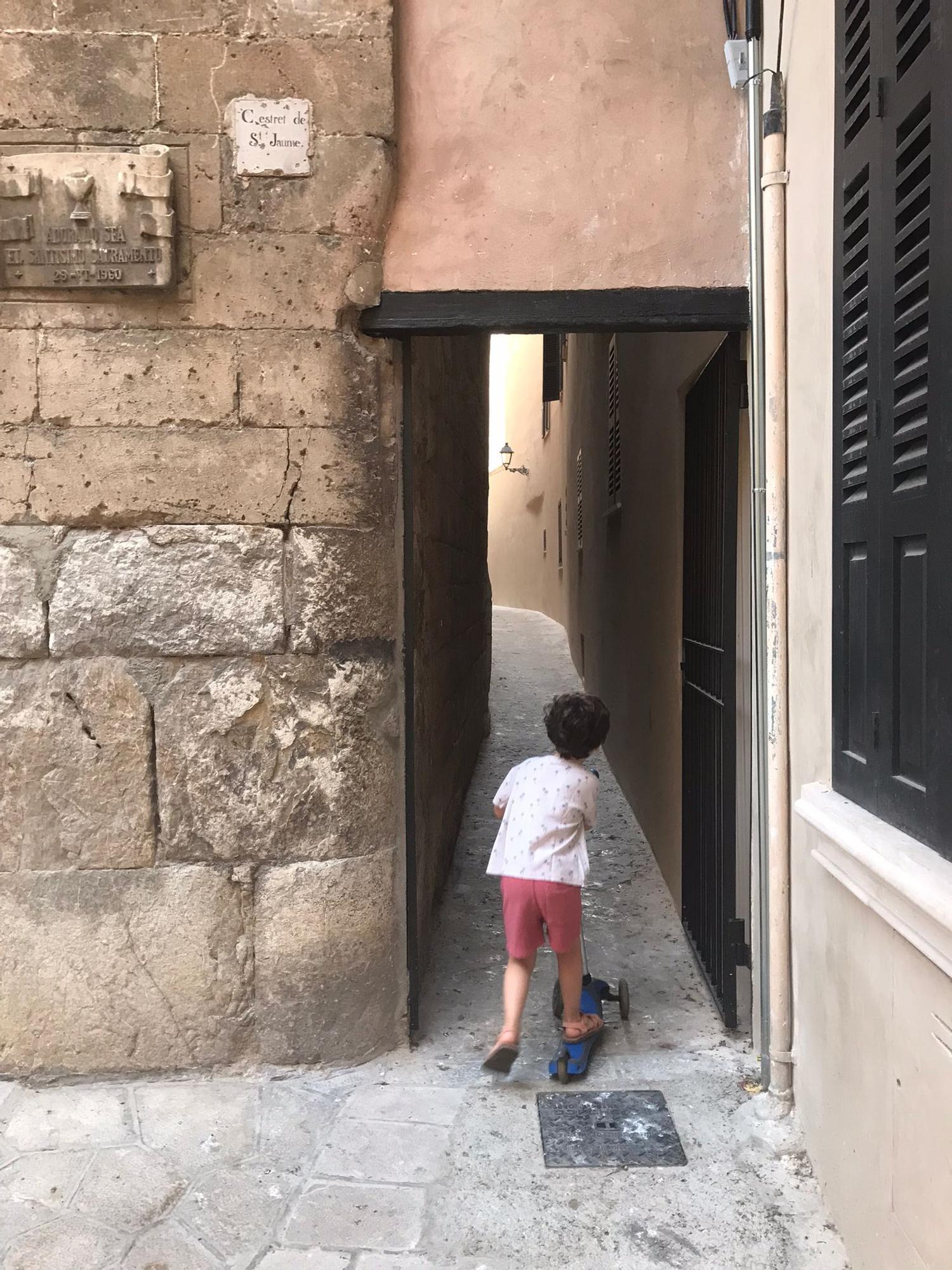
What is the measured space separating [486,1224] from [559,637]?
10934 millimetres

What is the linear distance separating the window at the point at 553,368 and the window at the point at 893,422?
955 cm

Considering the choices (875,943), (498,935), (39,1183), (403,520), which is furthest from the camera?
(498,935)

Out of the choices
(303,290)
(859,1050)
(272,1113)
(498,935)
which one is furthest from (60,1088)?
(303,290)

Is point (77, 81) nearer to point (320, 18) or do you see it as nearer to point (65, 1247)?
point (320, 18)

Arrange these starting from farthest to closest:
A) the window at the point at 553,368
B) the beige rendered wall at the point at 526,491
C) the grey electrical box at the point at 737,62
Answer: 1. the beige rendered wall at the point at 526,491
2. the window at the point at 553,368
3. the grey electrical box at the point at 737,62

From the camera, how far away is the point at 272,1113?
2787mm

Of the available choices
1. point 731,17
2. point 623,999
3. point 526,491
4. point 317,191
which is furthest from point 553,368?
point 623,999

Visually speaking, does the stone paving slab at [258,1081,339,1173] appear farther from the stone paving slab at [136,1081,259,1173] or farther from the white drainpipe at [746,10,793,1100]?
the white drainpipe at [746,10,793,1100]

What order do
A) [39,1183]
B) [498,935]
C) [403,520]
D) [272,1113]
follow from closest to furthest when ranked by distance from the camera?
[39,1183]
[272,1113]
[403,520]
[498,935]

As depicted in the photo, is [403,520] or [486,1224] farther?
[403,520]

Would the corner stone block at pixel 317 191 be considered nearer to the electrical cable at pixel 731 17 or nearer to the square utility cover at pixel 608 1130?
the electrical cable at pixel 731 17

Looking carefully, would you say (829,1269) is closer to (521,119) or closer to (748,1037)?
(748,1037)

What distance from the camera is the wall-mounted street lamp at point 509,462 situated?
57.5 ft

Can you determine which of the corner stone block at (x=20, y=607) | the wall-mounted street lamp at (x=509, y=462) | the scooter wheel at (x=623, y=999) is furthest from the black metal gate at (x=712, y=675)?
the wall-mounted street lamp at (x=509, y=462)
